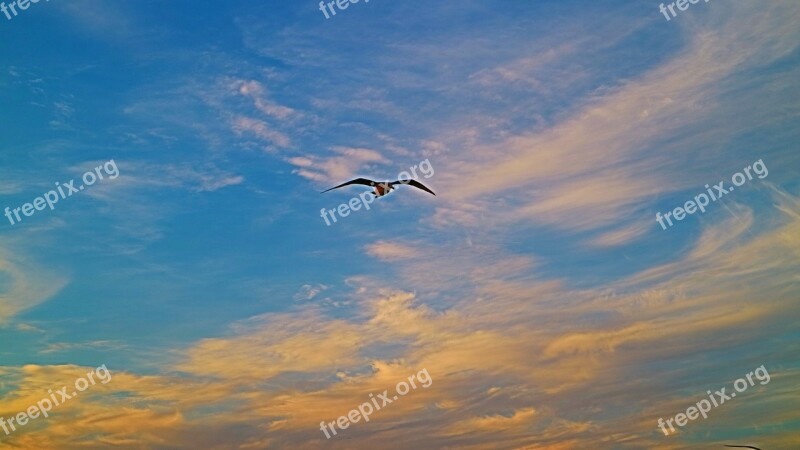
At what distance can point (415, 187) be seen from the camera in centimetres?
7838

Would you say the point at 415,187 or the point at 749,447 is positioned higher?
the point at 415,187

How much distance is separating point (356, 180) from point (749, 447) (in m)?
62.0

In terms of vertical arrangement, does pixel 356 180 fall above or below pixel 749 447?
above

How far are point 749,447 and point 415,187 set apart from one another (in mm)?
56021

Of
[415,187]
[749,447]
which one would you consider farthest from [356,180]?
[749,447]

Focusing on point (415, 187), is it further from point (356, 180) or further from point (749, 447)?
point (749, 447)

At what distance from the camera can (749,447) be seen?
327 feet

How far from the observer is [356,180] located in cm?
7431

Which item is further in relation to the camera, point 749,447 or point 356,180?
point 749,447

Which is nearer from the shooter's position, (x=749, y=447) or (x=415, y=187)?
(x=415, y=187)
